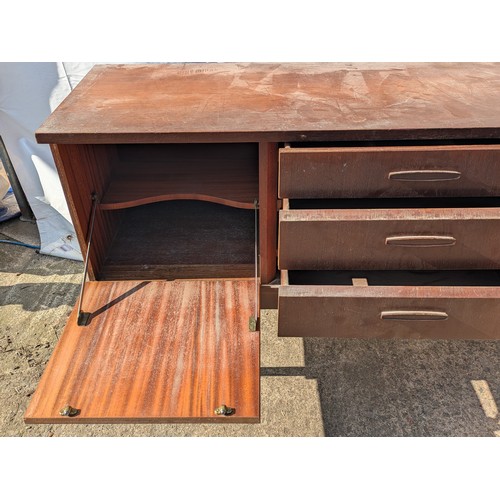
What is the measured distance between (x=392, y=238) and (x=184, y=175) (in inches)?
22.2

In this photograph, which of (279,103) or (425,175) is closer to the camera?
(425,175)

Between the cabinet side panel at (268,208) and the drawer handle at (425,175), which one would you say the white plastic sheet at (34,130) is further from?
the drawer handle at (425,175)

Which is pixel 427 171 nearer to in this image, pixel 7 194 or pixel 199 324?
pixel 199 324

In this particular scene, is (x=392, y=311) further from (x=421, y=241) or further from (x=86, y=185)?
(x=86, y=185)

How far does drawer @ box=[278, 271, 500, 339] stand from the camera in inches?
34.1

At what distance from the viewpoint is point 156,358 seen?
0.90 metres

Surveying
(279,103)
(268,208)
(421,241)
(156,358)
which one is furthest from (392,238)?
(156,358)

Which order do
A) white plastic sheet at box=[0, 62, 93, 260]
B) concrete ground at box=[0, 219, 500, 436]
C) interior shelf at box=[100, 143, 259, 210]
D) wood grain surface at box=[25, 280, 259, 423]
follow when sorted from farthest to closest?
white plastic sheet at box=[0, 62, 93, 260], concrete ground at box=[0, 219, 500, 436], interior shelf at box=[100, 143, 259, 210], wood grain surface at box=[25, 280, 259, 423]

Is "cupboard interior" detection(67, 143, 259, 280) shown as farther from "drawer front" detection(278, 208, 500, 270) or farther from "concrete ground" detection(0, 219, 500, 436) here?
"concrete ground" detection(0, 219, 500, 436)

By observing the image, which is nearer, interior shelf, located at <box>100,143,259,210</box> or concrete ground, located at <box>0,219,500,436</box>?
interior shelf, located at <box>100,143,259,210</box>

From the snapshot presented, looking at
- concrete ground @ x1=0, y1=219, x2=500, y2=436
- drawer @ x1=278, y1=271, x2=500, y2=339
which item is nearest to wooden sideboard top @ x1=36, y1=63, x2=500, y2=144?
drawer @ x1=278, y1=271, x2=500, y2=339

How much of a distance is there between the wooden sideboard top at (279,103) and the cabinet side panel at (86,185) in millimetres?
81

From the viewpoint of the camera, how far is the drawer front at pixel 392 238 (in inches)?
33.2

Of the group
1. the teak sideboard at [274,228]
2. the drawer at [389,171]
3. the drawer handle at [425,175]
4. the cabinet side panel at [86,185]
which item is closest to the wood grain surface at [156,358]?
the teak sideboard at [274,228]
